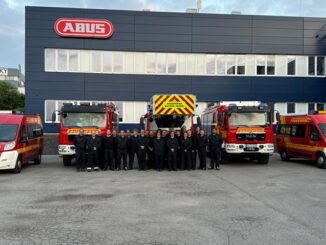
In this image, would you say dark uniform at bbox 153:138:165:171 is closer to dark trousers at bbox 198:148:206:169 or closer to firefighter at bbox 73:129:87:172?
dark trousers at bbox 198:148:206:169

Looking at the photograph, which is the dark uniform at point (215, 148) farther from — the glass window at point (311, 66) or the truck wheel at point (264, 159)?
the glass window at point (311, 66)

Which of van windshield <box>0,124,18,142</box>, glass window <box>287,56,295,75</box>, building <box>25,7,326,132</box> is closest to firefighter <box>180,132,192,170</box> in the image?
van windshield <box>0,124,18,142</box>

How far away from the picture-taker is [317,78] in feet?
95.6

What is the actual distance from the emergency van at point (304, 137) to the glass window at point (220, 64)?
8.21 m

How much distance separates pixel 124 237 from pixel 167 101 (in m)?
10.5

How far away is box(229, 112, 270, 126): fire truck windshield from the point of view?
1755 centimetres

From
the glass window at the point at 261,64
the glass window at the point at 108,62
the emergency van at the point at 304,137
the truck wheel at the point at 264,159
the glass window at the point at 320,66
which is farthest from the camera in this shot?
the glass window at the point at 320,66

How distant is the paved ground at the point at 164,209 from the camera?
650cm

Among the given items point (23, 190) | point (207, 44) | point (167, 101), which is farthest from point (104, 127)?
point (207, 44)

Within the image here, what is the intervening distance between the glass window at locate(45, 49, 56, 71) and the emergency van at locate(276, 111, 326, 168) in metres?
15.4

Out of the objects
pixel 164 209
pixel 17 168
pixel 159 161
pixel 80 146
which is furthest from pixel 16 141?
pixel 164 209

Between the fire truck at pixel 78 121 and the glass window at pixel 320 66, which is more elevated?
the glass window at pixel 320 66

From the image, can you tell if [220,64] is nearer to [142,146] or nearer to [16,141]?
[142,146]

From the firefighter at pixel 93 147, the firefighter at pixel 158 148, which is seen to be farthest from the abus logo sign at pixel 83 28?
the firefighter at pixel 158 148
